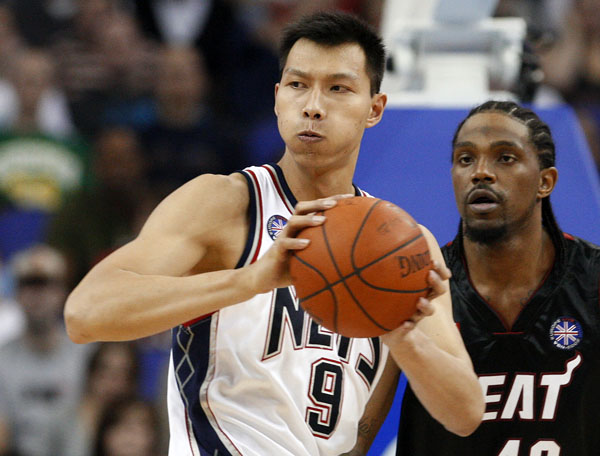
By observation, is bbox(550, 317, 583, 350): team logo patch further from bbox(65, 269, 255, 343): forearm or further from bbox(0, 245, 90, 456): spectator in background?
bbox(0, 245, 90, 456): spectator in background

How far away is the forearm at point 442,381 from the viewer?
298 centimetres

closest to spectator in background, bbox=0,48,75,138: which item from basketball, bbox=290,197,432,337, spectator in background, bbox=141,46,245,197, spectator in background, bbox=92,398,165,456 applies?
spectator in background, bbox=141,46,245,197

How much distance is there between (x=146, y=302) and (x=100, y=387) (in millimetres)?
3843

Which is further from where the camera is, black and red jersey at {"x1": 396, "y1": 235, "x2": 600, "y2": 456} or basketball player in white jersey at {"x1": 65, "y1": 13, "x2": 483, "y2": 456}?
black and red jersey at {"x1": 396, "y1": 235, "x2": 600, "y2": 456}

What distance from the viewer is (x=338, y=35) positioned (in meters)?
3.33

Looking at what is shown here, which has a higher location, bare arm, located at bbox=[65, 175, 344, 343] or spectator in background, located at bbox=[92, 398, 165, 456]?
bare arm, located at bbox=[65, 175, 344, 343]

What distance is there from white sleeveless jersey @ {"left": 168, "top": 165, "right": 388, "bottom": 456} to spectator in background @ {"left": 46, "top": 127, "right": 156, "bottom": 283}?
12.1 ft

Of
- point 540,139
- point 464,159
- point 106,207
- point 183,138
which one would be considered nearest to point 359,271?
point 464,159

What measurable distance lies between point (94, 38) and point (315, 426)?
5794 mm

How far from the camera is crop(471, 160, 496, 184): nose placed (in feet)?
11.7

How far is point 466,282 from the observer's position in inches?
149

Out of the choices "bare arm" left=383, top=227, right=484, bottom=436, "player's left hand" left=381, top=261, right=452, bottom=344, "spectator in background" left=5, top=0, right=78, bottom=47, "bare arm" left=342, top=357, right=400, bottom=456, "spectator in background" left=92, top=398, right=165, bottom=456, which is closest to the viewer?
"player's left hand" left=381, top=261, right=452, bottom=344

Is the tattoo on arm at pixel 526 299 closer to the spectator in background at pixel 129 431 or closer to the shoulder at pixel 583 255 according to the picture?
the shoulder at pixel 583 255

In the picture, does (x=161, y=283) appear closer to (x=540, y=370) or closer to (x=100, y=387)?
(x=540, y=370)
